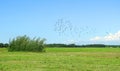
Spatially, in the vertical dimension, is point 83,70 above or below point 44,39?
below

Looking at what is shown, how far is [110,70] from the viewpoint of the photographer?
2306 cm

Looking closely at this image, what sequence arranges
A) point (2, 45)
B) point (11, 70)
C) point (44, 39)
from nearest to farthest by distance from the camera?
point (11, 70)
point (44, 39)
point (2, 45)

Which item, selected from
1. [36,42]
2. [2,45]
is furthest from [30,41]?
[2,45]

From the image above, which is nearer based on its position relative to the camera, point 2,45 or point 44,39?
point 44,39

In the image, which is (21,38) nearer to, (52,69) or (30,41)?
(30,41)

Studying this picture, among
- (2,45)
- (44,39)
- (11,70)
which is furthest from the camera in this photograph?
(2,45)

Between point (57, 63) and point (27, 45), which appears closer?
point (57, 63)

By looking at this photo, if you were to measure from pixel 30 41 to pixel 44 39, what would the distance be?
11.7 ft

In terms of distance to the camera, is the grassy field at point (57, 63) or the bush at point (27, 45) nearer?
the grassy field at point (57, 63)

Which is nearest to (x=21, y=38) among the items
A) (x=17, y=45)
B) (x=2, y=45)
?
(x=17, y=45)

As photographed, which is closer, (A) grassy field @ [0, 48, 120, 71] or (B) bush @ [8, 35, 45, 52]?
(A) grassy field @ [0, 48, 120, 71]

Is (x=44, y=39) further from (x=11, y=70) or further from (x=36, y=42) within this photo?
(x=11, y=70)

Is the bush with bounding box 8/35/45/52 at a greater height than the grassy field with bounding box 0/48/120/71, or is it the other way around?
the bush with bounding box 8/35/45/52

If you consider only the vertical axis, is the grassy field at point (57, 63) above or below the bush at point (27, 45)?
below
